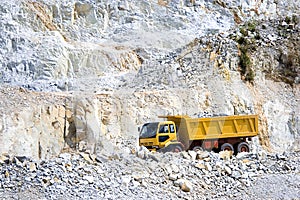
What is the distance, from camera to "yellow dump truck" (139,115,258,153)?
13.4 m

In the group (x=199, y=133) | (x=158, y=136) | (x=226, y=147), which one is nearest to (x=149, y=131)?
(x=158, y=136)

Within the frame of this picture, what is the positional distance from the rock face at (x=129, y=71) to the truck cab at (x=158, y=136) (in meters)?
1.02

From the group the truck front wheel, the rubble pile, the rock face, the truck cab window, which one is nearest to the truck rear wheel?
the truck front wheel

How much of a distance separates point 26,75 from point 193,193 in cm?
1226

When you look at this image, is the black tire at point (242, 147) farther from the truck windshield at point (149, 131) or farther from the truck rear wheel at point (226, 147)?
the truck windshield at point (149, 131)

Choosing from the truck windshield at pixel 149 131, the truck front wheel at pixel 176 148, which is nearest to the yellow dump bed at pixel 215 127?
the truck front wheel at pixel 176 148

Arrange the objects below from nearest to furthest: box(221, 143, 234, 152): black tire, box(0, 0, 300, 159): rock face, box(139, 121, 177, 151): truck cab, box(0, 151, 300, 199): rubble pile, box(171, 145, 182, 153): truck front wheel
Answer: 1. box(0, 151, 300, 199): rubble pile
2. box(171, 145, 182, 153): truck front wheel
3. box(139, 121, 177, 151): truck cab
4. box(221, 143, 234, 152): black tire
5. box(0, 0, 300, 159): rock face

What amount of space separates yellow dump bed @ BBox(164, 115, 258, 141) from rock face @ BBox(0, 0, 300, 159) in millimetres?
1924

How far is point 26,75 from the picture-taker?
20.8 meters

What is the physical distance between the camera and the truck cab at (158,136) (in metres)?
13.3

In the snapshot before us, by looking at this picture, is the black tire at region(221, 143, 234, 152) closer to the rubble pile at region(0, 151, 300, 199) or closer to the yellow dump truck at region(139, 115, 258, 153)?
the yellow dump truck at region(139, 115, 258, 153)

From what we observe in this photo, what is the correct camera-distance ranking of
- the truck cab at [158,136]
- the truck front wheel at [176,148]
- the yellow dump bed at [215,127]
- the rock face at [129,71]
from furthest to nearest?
the rock face at [129,71], the yellow dump bed at [215,127], the truck cab at [158,136], the truck front wheel at [176,148]

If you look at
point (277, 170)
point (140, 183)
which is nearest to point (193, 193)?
point (140, 183)

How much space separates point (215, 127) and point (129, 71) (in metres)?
8.36
